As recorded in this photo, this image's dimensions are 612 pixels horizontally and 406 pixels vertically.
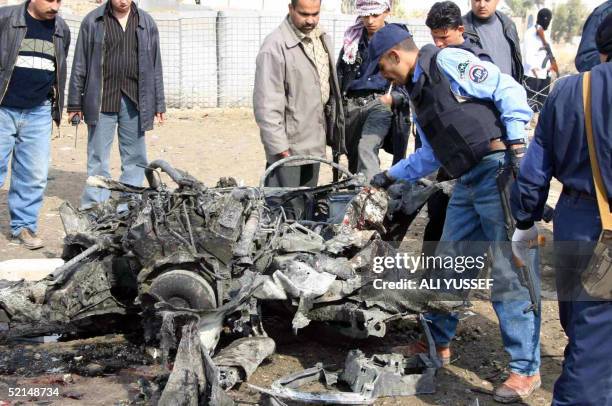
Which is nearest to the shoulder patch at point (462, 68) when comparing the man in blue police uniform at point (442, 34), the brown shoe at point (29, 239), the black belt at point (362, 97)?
the man in blue police uniform at point (442, 34)

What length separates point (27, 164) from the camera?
313 inches

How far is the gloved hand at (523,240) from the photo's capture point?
410cm

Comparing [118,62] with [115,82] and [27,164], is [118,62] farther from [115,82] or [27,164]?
[27,164]

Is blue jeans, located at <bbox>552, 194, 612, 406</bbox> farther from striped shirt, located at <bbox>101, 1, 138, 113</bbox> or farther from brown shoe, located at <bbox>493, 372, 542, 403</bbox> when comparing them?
striped shirt, located at <bbox>101, 1, 138, 113</bbox>

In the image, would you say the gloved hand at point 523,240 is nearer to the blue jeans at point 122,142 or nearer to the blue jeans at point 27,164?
the blue jeans at point 122,142

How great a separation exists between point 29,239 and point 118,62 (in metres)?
2.01

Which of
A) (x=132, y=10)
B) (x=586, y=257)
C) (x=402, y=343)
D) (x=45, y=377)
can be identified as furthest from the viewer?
(x=132, y=10)

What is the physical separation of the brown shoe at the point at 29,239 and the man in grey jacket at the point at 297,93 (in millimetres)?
2365

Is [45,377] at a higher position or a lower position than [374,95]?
lower

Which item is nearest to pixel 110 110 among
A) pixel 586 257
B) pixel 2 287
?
pixel 2 287

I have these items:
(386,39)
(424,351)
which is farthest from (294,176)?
(386,39)

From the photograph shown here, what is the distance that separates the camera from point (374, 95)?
7.42 m

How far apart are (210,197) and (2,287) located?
1.47 metres

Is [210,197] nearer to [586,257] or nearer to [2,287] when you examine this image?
[2,287]
